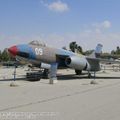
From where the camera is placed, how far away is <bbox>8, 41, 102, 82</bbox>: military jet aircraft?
65.7 ft

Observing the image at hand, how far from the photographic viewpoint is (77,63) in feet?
75.9

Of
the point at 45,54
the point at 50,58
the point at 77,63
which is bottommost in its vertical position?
the point at 77,63

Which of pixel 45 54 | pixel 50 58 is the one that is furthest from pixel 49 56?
pixel 45 54

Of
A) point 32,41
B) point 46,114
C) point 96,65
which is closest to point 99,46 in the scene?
point 96,65

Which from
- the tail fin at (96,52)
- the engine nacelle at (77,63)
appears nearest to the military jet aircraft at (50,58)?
the engine nacelle at (77,63)

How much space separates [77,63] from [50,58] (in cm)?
243

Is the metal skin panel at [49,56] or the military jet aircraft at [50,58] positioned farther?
the metal skin panel at [49,56]

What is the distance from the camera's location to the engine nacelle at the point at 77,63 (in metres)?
22.8

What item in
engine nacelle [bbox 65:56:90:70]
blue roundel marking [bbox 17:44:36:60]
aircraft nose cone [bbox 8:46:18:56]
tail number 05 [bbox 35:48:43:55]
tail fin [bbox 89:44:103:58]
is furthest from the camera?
tail fin [bbox 89:44:103:58]

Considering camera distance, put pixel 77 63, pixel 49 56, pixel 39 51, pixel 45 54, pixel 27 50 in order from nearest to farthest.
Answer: pixel 27 50
pixel 39 51
pixel 45 54
pixel 49 56
pixel 77 63

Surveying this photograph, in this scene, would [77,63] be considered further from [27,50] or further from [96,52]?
[96,52]

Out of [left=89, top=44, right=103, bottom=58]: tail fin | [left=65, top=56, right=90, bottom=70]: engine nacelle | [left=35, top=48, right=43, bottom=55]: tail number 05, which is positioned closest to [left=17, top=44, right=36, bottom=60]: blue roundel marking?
[left=35, top=48, right=43, bottom=55]: tail number 05

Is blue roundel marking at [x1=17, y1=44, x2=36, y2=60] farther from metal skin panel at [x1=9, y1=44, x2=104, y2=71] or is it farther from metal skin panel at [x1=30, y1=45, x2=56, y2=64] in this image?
metal skin panel at [x1=30, y1=45, x2=56, y2=64]

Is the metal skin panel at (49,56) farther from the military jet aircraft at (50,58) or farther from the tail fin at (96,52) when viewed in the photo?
the tail fin at (96,52)
